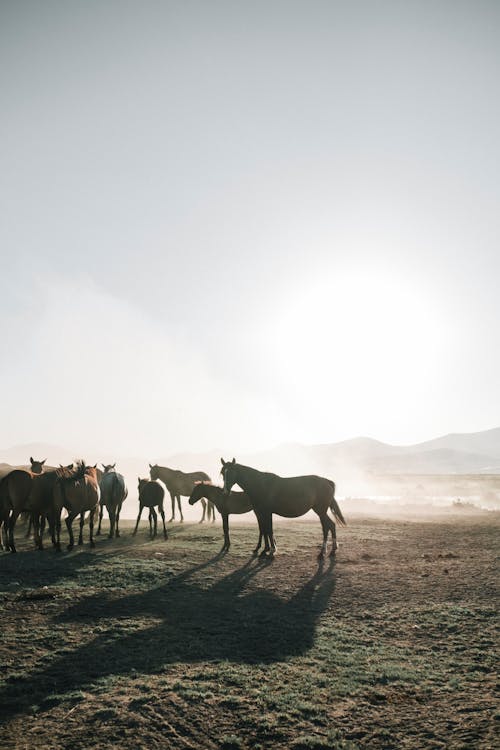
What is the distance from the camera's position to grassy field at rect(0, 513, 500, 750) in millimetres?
4809

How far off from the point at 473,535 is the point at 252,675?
1540 cm

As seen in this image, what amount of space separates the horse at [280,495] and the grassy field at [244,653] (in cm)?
190

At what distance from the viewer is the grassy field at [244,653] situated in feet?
15.8

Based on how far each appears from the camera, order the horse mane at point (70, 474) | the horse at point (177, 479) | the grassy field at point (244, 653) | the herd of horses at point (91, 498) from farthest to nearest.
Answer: the horse at point (177, 479) → the horse mane at point (70, 474) → the herd of horses at point (91, 498) → the grassy field at point (244, 653)

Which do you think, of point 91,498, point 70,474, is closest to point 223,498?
point 91,498

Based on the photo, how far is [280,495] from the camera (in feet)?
47.6

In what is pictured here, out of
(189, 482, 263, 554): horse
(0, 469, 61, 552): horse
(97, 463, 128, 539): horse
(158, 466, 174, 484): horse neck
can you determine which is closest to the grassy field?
(0, 469, 61, 552): horse

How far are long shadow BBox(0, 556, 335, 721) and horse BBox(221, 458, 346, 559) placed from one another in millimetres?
3756

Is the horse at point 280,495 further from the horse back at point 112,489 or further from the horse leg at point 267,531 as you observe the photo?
the horse back at point 112,489

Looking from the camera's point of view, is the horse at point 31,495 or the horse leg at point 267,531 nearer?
the horse at point 31,495

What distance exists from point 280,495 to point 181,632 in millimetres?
7427

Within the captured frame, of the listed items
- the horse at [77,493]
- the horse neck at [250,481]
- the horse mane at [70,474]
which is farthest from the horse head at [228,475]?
the horse mane at [70,474]

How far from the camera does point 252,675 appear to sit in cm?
601

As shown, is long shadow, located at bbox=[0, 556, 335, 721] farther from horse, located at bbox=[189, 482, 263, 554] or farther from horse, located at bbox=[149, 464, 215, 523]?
horse, located at bbox=[149, 464, 215, 523]
